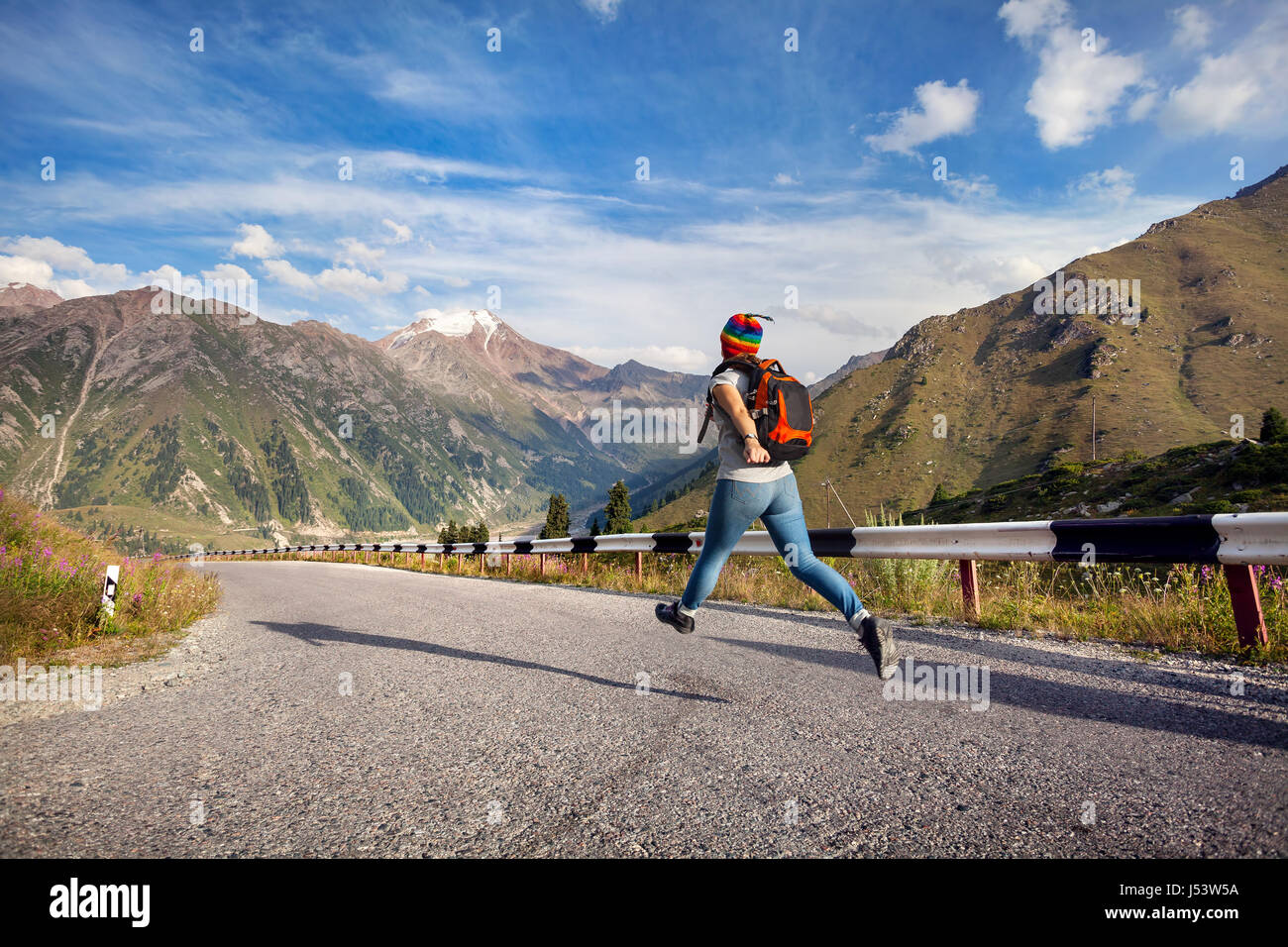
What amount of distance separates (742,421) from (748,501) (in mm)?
525

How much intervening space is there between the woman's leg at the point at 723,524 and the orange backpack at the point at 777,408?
0.27 metres

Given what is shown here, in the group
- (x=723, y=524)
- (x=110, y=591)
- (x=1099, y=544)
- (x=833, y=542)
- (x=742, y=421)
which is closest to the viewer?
(x=742, y=421)

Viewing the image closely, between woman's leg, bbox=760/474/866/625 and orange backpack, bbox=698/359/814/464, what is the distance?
0.29 m

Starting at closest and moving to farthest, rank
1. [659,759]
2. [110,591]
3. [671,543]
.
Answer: [659,759], [110,591], [671,543]

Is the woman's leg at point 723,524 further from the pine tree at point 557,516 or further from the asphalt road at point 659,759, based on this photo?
the pine tree at point 557,516

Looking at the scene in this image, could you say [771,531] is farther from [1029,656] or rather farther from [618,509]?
[618,509]

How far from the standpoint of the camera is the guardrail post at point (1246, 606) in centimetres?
445

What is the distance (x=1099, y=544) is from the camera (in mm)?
5523

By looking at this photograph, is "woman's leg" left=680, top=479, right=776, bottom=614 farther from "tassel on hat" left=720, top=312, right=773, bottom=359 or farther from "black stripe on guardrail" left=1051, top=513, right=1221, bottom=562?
"black stripe on guardrail" left=1051, top=513, right=1221, bottom=562

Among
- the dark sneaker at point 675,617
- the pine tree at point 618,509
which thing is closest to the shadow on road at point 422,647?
the dark sneaker at point 675,617

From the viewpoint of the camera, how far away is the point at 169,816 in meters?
2.53

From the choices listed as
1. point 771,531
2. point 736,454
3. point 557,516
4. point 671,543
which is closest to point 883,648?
point 771,531
